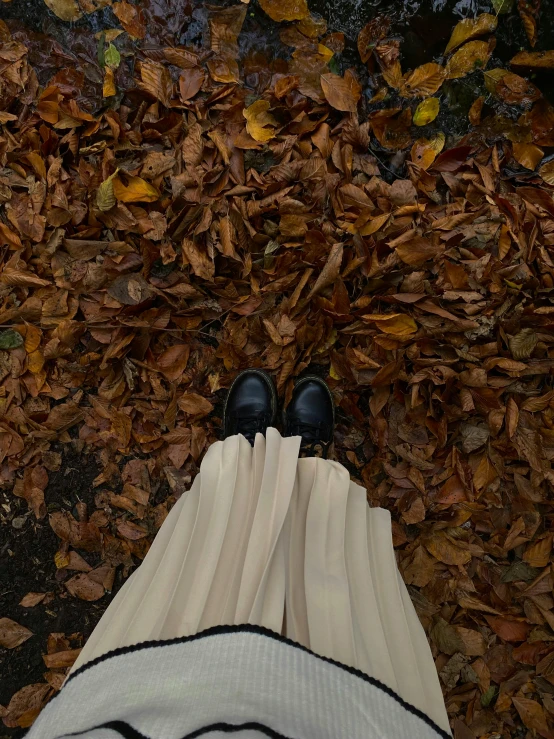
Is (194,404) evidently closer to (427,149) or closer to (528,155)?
(427,149)

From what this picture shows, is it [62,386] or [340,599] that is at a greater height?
[340,599]

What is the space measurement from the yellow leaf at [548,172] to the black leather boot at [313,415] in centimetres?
84

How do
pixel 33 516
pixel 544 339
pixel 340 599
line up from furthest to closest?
pixel 33 516, pixel 544 339, pixel 340 599

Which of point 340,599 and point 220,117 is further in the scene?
point 220,117

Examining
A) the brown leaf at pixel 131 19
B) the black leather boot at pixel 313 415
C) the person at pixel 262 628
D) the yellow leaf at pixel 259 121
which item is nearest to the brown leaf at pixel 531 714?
the person at pixel 262 628

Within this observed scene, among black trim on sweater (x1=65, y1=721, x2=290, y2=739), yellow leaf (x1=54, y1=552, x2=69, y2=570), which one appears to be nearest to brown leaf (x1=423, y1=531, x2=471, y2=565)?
black trim on sweater (x1=65, y1=721, x2=290, y2=739)

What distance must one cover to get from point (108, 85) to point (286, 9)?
54cm

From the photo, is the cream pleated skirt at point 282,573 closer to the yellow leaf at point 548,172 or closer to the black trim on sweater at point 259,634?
the black trim on sweater at point 259,634

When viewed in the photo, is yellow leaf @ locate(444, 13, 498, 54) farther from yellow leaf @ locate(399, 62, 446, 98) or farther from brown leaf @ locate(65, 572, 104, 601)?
brown leaf @ locate(65, 572, 104, 601)

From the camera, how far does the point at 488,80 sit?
4.75ft

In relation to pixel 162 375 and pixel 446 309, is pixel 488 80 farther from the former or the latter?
pixel 162 375

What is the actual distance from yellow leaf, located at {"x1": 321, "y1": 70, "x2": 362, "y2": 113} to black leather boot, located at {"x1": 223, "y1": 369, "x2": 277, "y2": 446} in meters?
0.76

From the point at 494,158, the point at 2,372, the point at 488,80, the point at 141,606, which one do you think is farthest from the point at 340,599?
the point at 488,80

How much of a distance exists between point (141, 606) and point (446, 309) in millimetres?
978
